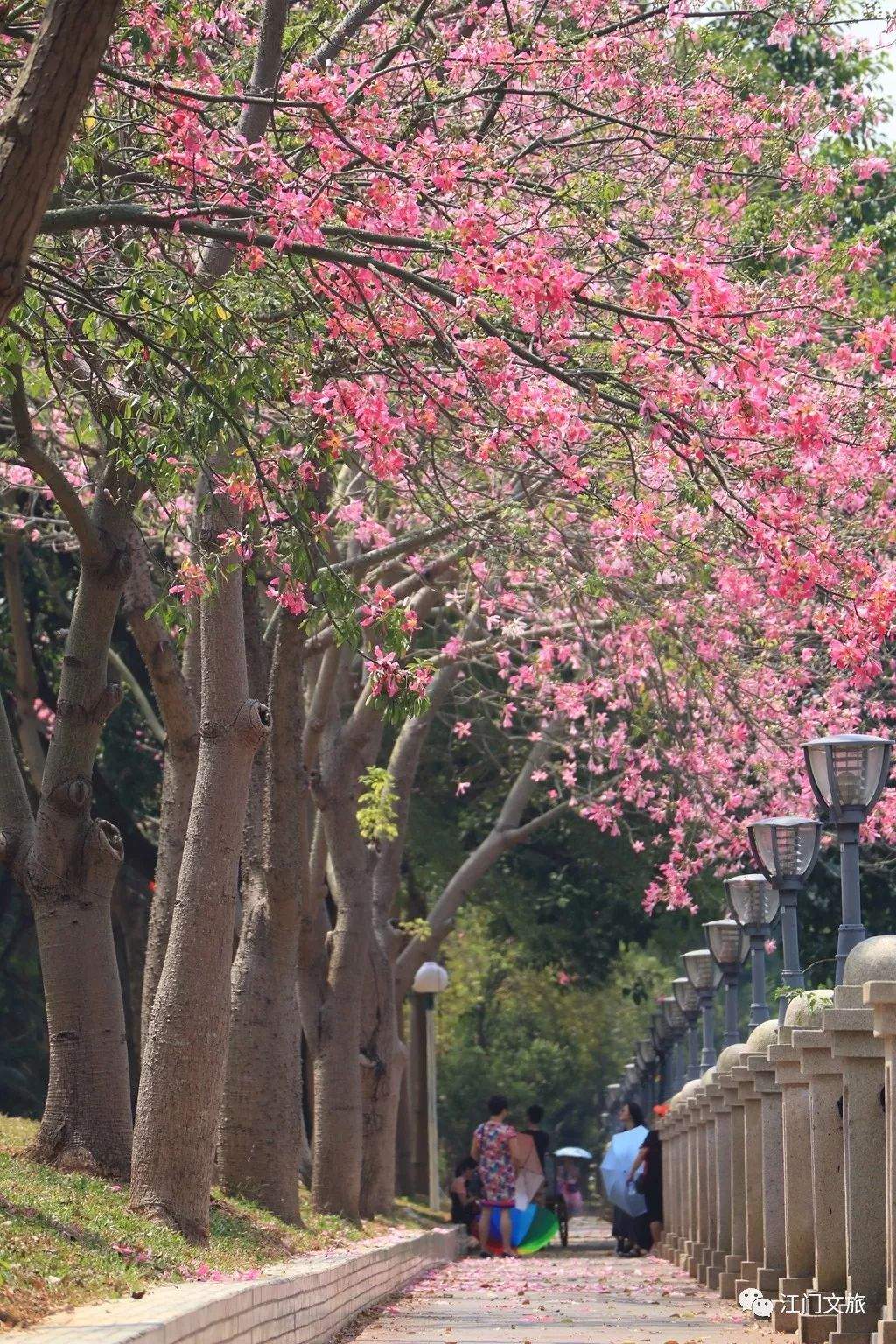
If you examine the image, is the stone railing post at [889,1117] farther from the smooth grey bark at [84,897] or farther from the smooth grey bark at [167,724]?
the smooth grey bark at [167,724]

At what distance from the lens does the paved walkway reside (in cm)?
1199

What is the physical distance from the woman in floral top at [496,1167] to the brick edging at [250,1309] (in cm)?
900

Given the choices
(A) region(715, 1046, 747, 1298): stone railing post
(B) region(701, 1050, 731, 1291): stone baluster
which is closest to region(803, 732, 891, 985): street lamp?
(A) region(715, 1046, 747, 1298): stone railing post

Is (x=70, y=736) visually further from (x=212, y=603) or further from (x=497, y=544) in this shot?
(x=497, y=544)

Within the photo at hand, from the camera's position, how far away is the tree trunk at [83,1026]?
40.9 feet

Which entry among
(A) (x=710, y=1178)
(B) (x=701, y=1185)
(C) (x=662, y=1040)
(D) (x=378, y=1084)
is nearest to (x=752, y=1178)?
(A) (x=710, y=1178)

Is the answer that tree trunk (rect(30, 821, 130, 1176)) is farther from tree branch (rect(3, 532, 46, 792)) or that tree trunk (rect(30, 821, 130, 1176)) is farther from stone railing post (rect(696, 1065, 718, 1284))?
tree branch (rect(3, 532, 46, 792))

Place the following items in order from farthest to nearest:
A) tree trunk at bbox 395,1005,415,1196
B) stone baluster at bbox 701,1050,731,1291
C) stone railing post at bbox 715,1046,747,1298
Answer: tree trunk at bbox 395,1005,415,1196 < stone baluster at bbox 701,1050,731,1291 < stone railing post at bbox 715,1046,747,1298

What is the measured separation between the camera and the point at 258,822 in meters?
15.1

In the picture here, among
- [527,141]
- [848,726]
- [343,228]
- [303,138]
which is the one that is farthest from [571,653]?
[343,228]

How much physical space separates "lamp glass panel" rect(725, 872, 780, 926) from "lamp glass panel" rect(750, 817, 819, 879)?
7.67 ft

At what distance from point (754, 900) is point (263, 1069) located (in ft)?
16.5

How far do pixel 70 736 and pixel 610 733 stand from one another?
12.0 metres

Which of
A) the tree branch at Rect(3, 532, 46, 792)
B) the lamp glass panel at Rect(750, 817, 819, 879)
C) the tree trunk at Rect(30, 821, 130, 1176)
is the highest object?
the tree branch at Rect(3, 532, 46, 792)
